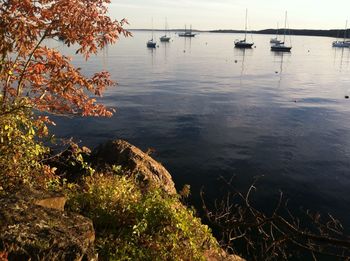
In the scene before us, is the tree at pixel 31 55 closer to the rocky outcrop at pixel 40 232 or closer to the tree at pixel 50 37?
the tree at pixel 50 37

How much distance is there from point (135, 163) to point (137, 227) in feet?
23.3

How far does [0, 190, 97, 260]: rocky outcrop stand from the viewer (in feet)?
17.7

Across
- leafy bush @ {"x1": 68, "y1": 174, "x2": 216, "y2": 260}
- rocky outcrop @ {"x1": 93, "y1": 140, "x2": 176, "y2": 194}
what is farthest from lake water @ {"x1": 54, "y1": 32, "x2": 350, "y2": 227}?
leafy bush @ {"x1": 68, "y1": 174, "x2": 216, "y2": 260}

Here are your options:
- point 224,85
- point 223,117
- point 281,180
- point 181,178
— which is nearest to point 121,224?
point 181,178

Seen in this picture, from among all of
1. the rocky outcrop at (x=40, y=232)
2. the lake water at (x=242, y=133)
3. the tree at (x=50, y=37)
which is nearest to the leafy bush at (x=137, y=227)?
the rocky outcrop at (x=40, y=232)

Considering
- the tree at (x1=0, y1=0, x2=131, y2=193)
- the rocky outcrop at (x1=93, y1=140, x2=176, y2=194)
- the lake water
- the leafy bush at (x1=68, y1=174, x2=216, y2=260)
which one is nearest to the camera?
the leafy bush at (x1=68, y1=174, x2=216, y2=260)

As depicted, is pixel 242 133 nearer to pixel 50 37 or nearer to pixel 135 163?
pixel 135 163

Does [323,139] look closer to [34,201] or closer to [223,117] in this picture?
[223,117]

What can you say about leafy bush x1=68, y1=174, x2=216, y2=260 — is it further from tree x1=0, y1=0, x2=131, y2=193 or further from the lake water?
the lake water

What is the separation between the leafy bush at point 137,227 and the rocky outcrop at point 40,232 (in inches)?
38.7

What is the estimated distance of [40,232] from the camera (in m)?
5.77

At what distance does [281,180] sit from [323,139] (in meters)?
10.3

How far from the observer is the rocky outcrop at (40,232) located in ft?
17.7

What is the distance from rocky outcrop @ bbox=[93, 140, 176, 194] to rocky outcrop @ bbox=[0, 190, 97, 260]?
21.7ft
